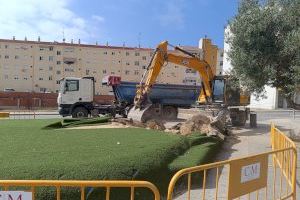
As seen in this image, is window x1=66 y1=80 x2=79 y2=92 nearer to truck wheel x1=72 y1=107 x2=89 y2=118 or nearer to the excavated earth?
truck wheel x1=72 y1=107 x2=89 y2=118

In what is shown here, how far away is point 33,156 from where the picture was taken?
1017cm

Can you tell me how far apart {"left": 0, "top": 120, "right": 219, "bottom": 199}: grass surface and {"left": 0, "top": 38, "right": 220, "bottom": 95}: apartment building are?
69609mm

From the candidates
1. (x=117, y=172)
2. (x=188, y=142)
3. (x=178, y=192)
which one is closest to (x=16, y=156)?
(x=117, y=172)

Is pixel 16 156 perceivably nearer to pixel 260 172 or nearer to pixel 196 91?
pixel 260 172

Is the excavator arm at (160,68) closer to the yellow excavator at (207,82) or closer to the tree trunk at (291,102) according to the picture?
the yellow excavator at (207,82)

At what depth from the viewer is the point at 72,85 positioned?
2891cm

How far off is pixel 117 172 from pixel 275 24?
31.1ft

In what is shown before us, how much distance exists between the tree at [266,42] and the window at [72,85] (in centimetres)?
1459

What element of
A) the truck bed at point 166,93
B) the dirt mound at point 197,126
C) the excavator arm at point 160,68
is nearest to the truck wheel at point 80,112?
the truck bed at point 166,93

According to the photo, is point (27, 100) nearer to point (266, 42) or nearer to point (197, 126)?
point (197, 126)

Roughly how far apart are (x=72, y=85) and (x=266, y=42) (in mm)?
16174


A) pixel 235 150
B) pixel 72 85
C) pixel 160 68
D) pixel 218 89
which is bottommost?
pixel 235 150

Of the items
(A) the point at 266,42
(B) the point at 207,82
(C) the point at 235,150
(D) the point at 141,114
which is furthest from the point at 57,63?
(C) the point at 235,150

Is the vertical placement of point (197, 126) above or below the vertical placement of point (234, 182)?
below
